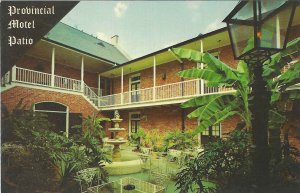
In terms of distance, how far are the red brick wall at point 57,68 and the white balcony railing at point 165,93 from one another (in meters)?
1.97

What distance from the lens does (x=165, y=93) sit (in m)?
11.3

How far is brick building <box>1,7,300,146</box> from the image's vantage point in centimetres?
945

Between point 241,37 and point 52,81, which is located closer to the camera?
point 241,37

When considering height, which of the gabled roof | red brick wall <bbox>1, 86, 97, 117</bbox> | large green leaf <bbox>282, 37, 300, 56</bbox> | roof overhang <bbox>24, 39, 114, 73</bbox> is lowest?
red brick wall <bbox>1, 86, 97, 117</bbox>

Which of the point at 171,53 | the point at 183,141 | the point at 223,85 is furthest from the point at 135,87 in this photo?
the point at 223,85

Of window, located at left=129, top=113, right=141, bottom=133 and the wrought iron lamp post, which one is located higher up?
the wrought iron lamp post

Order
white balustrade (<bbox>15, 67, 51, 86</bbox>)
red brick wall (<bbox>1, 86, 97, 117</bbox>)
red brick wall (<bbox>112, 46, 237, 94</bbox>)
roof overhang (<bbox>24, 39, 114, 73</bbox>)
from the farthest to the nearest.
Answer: roof overhang (<bbox>24, 39, 114, 73</bbox>), white balustrade (<bbox>15, 67, 51, 86</bbox>), red brick wall (<bbox>112, 46, 237, 94</bbox>), red brick wall (<bbox>1, 86, 97, 117</bbox>)

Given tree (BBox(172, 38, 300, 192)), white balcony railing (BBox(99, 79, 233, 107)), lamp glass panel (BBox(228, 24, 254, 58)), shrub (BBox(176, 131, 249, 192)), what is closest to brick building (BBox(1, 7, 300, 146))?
white balcony railing (BBox(99, 79, 233, 107))

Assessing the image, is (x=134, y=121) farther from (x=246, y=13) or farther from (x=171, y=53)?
(x=246, y=13)

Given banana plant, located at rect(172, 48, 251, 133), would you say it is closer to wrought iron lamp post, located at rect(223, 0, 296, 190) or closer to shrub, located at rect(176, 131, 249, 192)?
shrub, located at rect(176, 131, 249, 192)

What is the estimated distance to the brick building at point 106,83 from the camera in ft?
31.0

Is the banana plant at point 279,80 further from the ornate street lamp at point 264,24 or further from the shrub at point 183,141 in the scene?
the shrub at point 183,141

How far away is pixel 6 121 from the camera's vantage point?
420cm

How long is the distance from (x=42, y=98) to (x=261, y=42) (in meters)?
10.6
